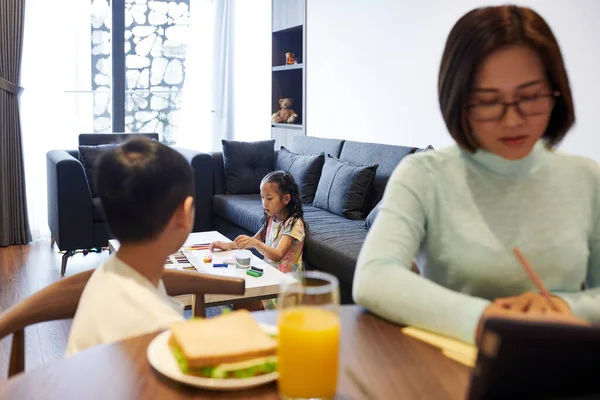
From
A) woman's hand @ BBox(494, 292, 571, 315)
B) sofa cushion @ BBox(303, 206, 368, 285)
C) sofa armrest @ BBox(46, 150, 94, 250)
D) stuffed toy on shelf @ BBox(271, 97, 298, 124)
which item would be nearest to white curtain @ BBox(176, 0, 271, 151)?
stuffed toy on shelf @ BBox(271, 97, 298, 124)

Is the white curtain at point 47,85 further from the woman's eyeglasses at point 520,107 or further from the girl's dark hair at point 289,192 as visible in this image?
the woman's eyeglasses at point 520,107

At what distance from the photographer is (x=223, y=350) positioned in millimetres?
774

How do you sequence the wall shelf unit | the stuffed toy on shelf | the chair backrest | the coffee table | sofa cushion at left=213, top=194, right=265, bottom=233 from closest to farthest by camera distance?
1. the coffee table
2. sofa cushion at left=213, top=194, right=265, bottom=233
3. the chair backrest
4. the wall shelf unit
5. the stuffed toy on shelf

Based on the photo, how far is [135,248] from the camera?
43.2 inches

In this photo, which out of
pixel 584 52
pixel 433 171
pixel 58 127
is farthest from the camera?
pixel 58 127

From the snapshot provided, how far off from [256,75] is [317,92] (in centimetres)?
114

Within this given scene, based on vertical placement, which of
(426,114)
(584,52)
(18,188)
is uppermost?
(584,52)

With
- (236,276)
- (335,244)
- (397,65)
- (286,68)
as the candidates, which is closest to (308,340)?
(236,276)

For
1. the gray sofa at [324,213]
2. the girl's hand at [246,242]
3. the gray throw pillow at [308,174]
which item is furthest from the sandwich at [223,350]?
the gray throw pillow at [308,174]

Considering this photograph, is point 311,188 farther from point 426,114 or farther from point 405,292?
point 405,292

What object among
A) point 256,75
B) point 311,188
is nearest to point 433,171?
point 311,188

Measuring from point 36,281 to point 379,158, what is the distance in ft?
7.35

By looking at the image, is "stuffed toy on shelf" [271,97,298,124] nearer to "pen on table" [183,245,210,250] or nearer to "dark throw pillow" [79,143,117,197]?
"dark throw pillow" [79,143,117,197]

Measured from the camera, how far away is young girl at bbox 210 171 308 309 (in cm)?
275
